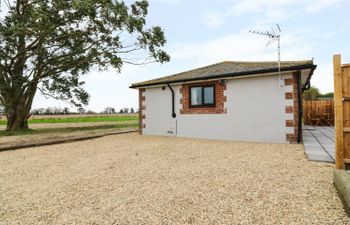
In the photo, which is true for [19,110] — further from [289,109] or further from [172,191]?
[289,109]

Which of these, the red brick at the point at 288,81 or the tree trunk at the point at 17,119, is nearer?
the red brick at the point at 288,81

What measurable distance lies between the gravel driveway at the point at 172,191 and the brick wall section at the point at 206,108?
13.2 feet

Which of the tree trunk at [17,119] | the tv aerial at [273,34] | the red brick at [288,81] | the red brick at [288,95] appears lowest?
the tree trunk at [17,119]

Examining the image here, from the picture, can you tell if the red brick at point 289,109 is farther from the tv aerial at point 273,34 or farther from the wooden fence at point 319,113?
the wooden fence at point 319,113

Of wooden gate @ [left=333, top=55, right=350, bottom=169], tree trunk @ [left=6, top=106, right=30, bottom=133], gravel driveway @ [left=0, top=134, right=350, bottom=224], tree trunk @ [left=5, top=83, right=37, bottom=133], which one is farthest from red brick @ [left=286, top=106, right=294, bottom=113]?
tree trunk @ [left=6, top=106, right=30, bottom=133]

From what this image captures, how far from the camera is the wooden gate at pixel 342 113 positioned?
4191 millimetres

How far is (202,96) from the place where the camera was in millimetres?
10477

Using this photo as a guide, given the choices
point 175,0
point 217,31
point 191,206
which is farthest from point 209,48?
point 191,206

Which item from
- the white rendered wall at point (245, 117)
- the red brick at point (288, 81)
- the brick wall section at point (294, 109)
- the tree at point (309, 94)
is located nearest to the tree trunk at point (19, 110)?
the white rendered wall at point (245, 117)

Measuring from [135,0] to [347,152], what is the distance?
15328 millimetres

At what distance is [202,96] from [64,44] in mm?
10175

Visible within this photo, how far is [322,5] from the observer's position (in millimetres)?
9586

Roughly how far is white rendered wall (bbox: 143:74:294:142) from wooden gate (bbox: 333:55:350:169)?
4160 mm

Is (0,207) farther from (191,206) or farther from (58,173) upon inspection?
(191,206)
